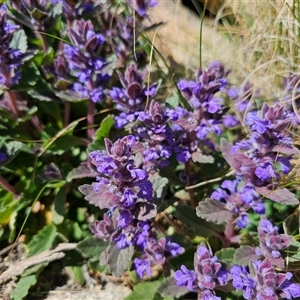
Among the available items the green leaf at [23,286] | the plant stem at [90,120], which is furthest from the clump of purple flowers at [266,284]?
the plant stem at [90,120]

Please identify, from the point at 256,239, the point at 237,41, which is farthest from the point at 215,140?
the point at 237,41

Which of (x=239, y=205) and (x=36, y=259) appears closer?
(x=239, y=205)

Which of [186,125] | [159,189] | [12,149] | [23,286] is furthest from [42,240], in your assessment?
[186,125]

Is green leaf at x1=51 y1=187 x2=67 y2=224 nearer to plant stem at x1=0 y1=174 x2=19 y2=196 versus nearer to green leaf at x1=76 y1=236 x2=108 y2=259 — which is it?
plant stem at x1=0 y1=174 x2=19 y2=196

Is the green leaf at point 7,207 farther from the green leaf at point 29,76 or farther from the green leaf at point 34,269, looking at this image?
the green leaf at point 29,76

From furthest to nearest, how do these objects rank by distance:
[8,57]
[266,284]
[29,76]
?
[29,76] < [8,57] < [266,284]

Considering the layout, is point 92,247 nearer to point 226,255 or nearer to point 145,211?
point 145,211

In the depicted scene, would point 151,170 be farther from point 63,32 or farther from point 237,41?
point 237,41
